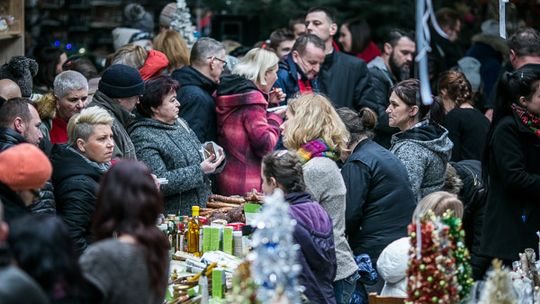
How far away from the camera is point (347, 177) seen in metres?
6.54

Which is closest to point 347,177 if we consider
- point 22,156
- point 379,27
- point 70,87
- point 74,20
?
point 70,87

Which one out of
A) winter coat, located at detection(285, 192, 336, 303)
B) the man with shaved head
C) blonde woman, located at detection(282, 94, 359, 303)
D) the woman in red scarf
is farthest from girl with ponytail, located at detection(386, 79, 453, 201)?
the man with shaved head

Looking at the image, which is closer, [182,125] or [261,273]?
[261,273]

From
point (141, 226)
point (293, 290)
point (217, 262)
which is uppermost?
point (141, 226)

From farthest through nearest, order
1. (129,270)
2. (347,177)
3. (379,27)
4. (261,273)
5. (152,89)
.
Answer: (379,27), (152,89), (347,177), (261,273), (129,270)

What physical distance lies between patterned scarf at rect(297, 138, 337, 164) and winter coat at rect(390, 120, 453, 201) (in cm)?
84

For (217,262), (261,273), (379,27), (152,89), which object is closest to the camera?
(261,273)

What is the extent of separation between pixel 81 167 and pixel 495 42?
20.9 feet

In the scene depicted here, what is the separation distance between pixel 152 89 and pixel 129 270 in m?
3.16

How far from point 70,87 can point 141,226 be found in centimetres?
322

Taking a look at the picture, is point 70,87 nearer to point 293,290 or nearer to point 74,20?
point 293,290

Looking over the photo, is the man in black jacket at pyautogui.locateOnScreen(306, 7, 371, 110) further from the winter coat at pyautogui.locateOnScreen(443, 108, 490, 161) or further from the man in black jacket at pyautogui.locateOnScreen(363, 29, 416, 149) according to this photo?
the winter coat at pyautogui.locateOnScreen(443, 108, 490, 161)

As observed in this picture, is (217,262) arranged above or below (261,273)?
below

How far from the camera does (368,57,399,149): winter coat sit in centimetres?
880
